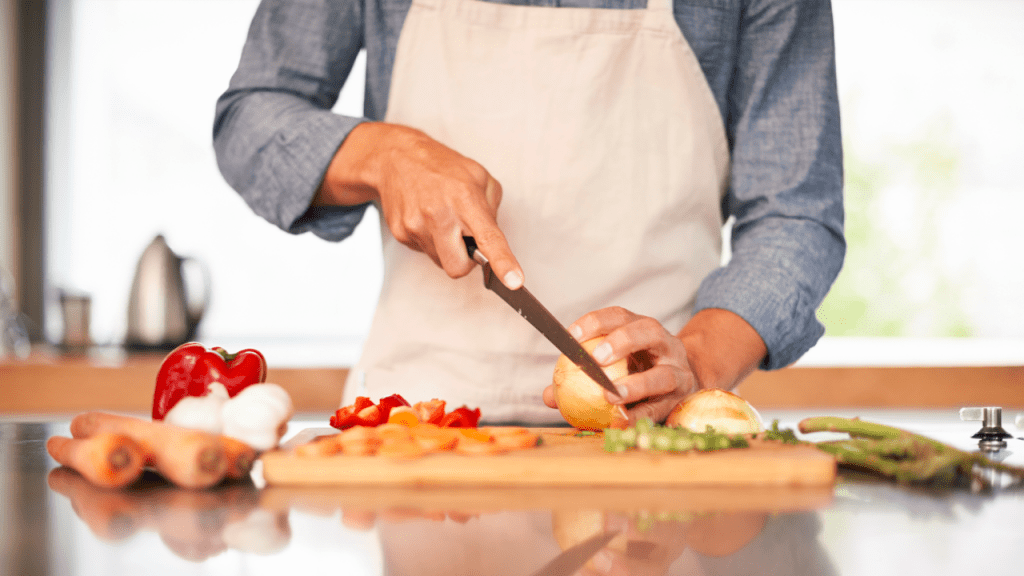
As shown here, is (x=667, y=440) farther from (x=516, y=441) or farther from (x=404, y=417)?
(x=404, y=417)

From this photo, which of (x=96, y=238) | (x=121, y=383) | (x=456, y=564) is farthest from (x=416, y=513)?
(x=96, y=238)

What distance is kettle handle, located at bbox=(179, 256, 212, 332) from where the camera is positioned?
2.07 m

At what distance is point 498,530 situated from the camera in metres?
0.50

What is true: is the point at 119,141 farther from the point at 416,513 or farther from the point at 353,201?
the point at 416,513

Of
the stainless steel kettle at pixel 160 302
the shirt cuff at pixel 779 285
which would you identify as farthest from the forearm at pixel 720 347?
the stainless steel kettle at pixel 160 302

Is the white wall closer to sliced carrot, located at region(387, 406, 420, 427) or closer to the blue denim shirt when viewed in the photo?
the blue denim shirt

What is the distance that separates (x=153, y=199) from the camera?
95.9 inches

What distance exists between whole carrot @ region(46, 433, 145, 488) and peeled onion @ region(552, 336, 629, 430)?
41 centimetres

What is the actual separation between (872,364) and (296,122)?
5.20ft

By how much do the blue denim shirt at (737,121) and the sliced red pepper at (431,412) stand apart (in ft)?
1.17

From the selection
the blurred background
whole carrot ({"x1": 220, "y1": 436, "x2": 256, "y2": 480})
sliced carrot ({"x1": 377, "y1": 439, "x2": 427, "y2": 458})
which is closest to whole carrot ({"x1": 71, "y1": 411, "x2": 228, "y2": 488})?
whole carrot ({"x1": 220, "y1": 436, "x2": 256, "y2": 480})

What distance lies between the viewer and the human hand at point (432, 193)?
839mm

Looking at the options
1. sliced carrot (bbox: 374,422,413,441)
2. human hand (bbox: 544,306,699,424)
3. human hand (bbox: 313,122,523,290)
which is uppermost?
human hand (bbox: 313,122,523,290)

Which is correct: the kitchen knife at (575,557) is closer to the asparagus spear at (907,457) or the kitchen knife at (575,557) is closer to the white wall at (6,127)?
the asparagus spear at (907,457)
